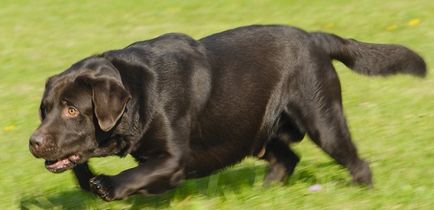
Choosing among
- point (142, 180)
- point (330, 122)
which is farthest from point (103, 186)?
point (330, 122)

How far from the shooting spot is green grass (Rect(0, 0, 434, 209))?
5.96m

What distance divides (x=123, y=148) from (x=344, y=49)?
6.23 ft

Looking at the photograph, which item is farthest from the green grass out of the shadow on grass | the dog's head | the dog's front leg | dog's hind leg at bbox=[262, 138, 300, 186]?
the dog's head

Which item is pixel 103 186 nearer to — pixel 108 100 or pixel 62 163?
pixel 62 163

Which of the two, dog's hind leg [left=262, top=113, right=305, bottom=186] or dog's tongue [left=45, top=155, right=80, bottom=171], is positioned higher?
dog's tongue [left=45, top=155, right=80, bottom=171]

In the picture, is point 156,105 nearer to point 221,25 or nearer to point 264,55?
point 264,55

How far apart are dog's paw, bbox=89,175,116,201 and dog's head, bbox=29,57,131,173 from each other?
0.20m

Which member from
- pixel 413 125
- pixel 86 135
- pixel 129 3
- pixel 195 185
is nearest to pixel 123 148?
pixel 86 135

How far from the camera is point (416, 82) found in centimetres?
953

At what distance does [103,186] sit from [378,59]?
242 cm

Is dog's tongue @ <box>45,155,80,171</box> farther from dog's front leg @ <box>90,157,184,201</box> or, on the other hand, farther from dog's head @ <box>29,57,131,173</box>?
dog's front leg @ <box>90,157,184,201</box>

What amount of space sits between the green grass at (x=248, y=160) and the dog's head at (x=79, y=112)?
96 centimetres

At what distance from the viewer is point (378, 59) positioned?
6426 mm

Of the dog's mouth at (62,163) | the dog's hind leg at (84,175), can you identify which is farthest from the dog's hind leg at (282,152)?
the dog's mouth at (62,163)
